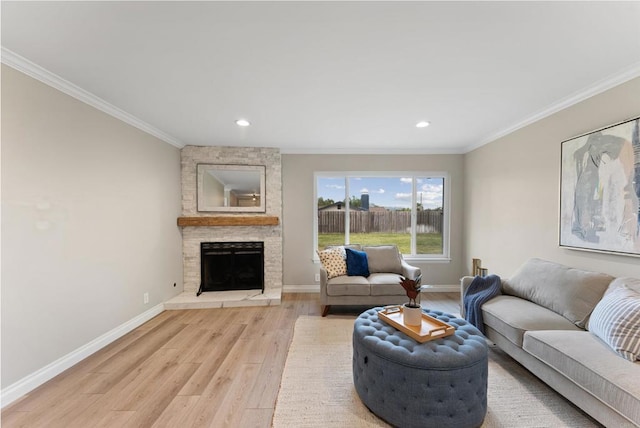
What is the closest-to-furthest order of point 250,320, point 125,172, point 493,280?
point 493,280
point 125,172
point 250,320

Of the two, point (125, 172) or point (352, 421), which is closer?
point (352, 421)

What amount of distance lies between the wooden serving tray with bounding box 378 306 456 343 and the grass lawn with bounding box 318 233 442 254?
8.17 feet

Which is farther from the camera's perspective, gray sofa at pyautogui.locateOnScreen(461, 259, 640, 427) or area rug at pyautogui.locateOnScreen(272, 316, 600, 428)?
area rug at pyautogui.locateOnScreen(272, 316, 600, 428)

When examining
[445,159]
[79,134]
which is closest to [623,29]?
[445,159]

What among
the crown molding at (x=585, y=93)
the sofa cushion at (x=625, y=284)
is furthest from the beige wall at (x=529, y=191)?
the sofa cushion at (x=625, y=284)

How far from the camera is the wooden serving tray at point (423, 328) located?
176 centimetres

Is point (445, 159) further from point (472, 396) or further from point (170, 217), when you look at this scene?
point (170, 217)

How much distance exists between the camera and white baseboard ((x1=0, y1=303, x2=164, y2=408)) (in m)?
1.84

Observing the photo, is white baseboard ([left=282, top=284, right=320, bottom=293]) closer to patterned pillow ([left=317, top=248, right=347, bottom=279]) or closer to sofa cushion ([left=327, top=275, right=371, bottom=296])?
patterned pillow ([left=317, top=248, right=347, bottom=279])

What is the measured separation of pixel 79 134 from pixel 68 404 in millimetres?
2274

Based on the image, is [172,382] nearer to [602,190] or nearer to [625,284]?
[625,284]

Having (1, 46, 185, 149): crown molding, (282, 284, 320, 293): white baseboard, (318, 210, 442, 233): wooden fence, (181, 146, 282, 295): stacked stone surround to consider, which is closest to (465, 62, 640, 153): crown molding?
(318, 210, 442, 233): wooden fence

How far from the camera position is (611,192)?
216 centimetres

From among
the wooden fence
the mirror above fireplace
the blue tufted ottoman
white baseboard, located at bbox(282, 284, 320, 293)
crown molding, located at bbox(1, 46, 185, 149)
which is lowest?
white baseboard, located at bbox(282, 284, 320, 293)
